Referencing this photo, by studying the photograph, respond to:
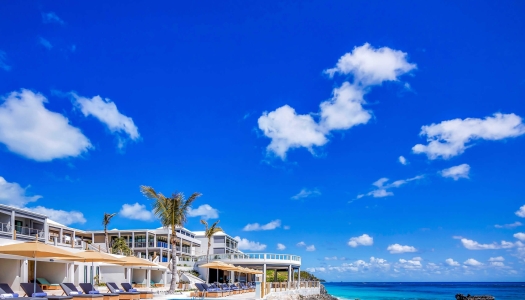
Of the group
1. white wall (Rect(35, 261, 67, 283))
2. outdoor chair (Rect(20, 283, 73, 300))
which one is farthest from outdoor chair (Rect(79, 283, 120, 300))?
white wall (Rect(35, 261, 67, 283))

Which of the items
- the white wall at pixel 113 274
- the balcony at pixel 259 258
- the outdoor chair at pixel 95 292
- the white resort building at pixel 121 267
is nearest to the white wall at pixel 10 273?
the white resort building at pixel 121 267

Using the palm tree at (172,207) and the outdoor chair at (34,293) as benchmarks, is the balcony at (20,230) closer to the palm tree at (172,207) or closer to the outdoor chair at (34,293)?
the palm tree at (172,207)

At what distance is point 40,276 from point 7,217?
40.9ft

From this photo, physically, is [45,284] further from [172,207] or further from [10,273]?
[172,207]

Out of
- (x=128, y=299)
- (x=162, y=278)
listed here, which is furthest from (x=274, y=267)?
(x=128, y=299)

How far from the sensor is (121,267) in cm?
3161

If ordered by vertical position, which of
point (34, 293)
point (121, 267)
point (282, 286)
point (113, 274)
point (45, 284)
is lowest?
point (282, 286)

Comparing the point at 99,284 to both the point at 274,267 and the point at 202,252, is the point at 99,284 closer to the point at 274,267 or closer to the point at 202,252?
the point at 274,267

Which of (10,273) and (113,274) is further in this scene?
(113,274)

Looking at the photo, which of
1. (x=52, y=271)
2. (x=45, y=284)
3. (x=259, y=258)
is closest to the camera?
(x=45, y=284)

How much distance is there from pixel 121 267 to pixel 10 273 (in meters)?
10.1

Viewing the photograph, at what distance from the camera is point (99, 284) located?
1157 inches

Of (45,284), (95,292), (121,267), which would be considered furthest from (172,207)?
(95,292)

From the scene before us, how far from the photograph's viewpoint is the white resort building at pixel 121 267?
2502 centimetres
